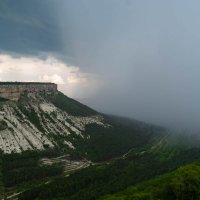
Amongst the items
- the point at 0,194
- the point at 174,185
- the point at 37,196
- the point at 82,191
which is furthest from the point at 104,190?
the point at 174,185

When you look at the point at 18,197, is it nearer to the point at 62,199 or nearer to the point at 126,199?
the point at 62,199

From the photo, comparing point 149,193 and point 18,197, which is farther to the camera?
point 18,197

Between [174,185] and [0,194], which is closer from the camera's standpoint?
[174,185]

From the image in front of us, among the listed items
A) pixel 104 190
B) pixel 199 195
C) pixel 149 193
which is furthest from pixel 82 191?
pixel 199 195

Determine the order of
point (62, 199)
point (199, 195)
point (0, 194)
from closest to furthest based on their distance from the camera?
point (199, 195)
point (62, 199)
point (0, 194)

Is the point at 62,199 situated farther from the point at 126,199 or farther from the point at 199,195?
the point at 199,195

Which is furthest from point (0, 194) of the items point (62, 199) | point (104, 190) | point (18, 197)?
point (104, 190)

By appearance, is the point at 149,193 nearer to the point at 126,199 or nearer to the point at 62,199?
the point at 126,199

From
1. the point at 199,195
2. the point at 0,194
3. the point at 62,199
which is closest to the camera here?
the point at 199,195
